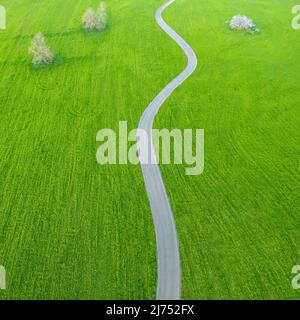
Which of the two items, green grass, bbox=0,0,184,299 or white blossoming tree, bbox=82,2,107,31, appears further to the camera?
white blossoming tree, bbox=82,2,107,31

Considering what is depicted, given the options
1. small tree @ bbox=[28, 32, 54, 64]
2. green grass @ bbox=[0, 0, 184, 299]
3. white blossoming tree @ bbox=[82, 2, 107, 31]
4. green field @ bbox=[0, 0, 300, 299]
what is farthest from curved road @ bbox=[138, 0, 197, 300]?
white blossoming tree @ bbox=[82, 2, 107, 31]

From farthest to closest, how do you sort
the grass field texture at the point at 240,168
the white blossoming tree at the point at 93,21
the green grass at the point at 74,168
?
the white blossoming tree at the point at 93,21, the grass field texture at the point at 240,168, the green grass at the point at 74,168

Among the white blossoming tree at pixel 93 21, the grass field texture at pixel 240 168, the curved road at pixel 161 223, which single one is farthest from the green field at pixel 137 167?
the white blossoming tree at pixel 93 21

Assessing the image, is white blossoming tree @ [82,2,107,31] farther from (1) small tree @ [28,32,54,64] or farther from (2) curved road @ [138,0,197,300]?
(2) curved road @ [138,0,197,300]

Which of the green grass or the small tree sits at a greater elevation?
the small tree

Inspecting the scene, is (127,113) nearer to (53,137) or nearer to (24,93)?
(53,137)

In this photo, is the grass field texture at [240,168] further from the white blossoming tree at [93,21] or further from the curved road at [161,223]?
the white blossoming tree at [93,21]

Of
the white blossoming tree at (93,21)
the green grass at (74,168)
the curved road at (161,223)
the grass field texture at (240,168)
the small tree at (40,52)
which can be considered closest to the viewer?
the curved road at (161,223)

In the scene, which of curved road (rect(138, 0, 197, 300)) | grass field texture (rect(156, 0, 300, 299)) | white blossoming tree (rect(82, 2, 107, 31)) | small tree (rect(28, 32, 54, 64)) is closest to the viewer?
curved road (rect(138, 0, 197, 300))
